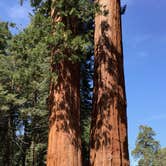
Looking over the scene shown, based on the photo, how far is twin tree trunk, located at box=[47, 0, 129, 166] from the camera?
4375 mm

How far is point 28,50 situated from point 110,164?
2.43 metres

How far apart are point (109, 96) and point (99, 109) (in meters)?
0.23

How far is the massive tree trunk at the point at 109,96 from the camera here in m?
4.40

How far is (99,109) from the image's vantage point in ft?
15.2

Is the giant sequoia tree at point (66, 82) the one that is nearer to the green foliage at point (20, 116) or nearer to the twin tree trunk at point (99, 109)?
the twin tree trunk at point (99, 109)

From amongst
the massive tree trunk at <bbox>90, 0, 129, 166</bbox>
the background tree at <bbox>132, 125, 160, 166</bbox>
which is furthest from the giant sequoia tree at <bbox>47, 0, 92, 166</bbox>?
the background tree at <bbox>132, 125, 160, 166</bbox>

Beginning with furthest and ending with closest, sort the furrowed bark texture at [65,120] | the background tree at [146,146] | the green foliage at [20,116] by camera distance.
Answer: the background tree at [146,146] < the green foliage at [20,116] < the furrowed bark texture at [65,120]

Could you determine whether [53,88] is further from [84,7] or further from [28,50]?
[84,7]

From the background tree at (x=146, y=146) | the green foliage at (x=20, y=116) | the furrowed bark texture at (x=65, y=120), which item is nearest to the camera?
the furrowed bark texture at (x=65, y=120)

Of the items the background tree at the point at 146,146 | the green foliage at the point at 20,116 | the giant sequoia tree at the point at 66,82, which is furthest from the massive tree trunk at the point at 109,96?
the background tree at the point at 146,146

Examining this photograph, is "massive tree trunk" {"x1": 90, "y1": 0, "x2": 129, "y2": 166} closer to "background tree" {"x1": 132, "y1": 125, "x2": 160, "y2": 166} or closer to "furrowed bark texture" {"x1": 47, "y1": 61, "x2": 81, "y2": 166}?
"furrowed bark texture" {"x1": 47, "y1": 61, "x2": 81, "y2": 166}

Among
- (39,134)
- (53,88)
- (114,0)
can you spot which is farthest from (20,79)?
(39,134)

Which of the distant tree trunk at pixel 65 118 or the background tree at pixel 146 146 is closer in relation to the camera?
the distant tree trunk at pixel 65 118

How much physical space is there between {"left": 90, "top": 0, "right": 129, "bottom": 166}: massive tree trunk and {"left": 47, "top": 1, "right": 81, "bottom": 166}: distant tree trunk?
0.88 ft
